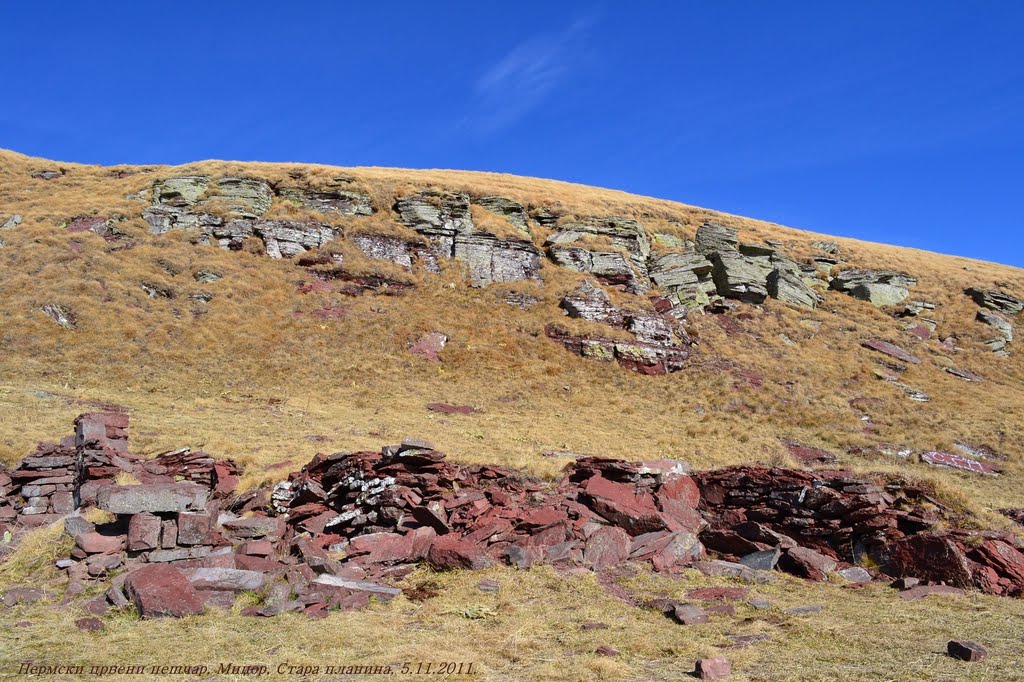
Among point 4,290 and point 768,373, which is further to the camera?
point 768,373

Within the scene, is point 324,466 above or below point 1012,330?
below

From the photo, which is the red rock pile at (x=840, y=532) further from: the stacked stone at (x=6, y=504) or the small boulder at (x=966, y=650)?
the stacked stone at (x=6, y=504)

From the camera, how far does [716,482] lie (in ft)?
51.3

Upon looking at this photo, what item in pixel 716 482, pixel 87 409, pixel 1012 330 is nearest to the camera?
pixel 716 482

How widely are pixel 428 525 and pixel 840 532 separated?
878 centimetres

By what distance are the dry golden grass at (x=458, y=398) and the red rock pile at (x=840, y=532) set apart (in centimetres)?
113

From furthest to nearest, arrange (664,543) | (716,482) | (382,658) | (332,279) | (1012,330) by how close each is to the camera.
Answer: (1012,330), (332,279), (716,482), (664,543), (382,658)

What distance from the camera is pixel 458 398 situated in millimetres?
29219

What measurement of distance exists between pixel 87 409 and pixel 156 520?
46.7 ft

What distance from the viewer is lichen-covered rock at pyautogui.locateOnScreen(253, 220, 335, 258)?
40656mm

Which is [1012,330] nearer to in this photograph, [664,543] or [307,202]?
[664,543]

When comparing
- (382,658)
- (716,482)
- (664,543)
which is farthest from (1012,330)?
(382,658)

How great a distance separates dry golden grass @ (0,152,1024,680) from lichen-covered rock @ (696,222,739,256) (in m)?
3.08

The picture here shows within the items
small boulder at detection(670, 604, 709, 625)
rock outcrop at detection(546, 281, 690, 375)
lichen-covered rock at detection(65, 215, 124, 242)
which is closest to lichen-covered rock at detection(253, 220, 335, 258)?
lichen-covered rock at detection(65, 215, 124, 242)
